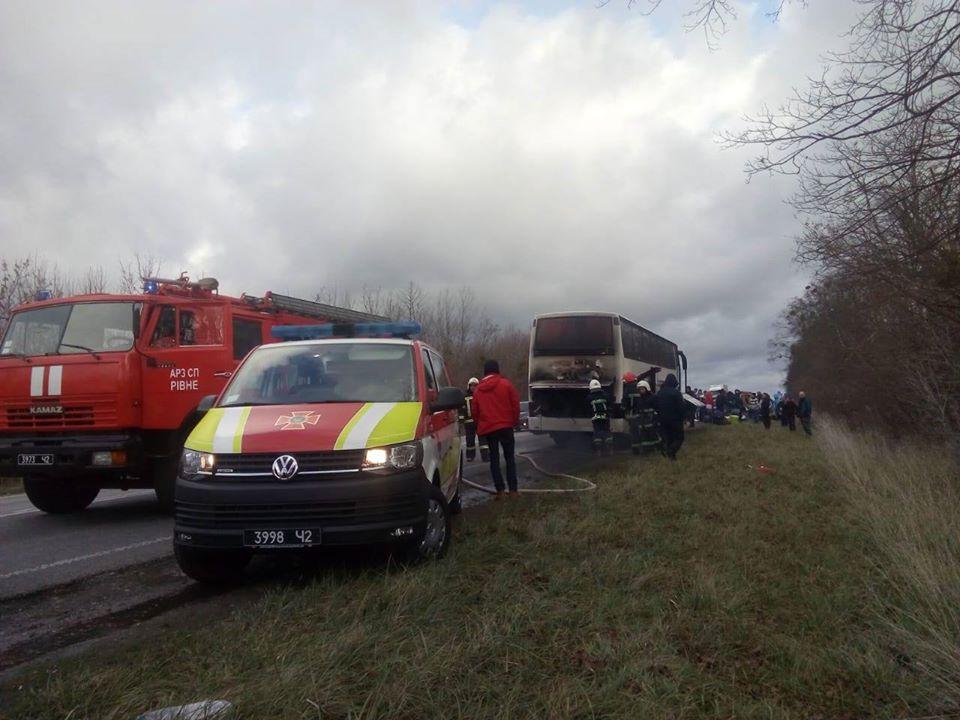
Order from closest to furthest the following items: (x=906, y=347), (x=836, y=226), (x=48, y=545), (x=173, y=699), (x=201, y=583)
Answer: (x=173, y=699) → (x=201, y=583) → (x=48, y=545) → (x=836, y=226) → (x=906, y=347)

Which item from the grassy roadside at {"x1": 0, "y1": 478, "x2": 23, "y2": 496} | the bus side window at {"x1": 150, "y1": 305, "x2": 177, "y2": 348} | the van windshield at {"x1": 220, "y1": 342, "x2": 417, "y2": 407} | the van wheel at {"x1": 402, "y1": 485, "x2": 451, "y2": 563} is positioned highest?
the bus side window at {"x1": 150, "y1": 305, "x2": 177, "y2": 348}

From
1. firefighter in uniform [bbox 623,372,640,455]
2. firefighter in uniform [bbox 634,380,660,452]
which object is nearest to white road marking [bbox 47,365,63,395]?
firefighter in uniform [bbox 634,380,660,452]

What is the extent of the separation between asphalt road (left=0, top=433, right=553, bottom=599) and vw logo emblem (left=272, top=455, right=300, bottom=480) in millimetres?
2324

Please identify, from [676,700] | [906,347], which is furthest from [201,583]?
[906,347]

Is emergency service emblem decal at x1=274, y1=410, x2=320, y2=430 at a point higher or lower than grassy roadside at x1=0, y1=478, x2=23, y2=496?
higher

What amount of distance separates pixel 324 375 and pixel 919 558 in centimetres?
484

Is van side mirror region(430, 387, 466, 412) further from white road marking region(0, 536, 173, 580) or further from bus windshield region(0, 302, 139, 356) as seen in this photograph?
bus windshield region(0, 302, 139, 356)

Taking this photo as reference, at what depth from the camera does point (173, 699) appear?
11.0 feet

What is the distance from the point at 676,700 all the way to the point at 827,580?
2.61 m

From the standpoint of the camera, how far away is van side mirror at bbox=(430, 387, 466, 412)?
655cm

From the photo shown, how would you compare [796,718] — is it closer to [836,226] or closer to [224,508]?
[224,508]

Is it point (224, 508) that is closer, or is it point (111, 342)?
point (224, 508)

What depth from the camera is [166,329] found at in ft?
30.7

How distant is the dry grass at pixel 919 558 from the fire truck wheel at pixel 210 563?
168 inches
